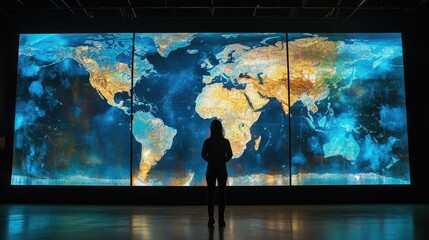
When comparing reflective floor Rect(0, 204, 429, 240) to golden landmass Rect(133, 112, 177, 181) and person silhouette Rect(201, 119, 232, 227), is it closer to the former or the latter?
person silhouette Rect(201, 119, 232, 227)

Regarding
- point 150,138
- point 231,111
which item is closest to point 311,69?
point 231,111

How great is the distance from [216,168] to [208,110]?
432 cm

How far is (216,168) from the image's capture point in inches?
222

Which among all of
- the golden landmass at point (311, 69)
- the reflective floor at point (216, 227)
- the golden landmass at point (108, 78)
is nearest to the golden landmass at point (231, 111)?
the golden landmass at point (311, 69)

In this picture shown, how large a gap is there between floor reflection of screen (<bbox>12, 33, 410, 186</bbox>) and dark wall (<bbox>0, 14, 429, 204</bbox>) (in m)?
0.22

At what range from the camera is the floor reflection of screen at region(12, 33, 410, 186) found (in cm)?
979

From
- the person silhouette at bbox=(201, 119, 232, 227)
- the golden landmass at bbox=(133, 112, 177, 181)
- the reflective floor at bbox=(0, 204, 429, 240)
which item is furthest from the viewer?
the golden landmass at bbox=(133, 112, 177, 181)

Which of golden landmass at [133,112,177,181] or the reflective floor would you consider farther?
golden landmass at [133,112,177,181]

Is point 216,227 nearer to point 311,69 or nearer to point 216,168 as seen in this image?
point 216,168
